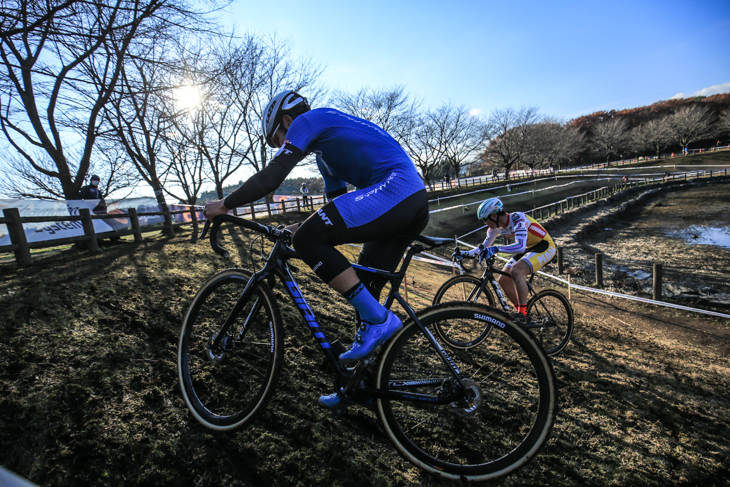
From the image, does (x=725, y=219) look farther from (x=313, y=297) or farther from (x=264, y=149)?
(x=264, y=149)

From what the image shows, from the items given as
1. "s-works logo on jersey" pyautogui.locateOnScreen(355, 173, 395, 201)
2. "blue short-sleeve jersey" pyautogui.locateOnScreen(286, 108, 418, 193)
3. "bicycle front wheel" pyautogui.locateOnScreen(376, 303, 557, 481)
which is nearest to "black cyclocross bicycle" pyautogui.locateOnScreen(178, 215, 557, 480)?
"bicycle front wheel" pyautogui.locateOnScreen(376, 303, 557, 481)

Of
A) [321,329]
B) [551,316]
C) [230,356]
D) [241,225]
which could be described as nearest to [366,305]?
[321,329]

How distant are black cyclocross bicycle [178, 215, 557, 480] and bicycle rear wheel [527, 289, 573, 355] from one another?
2268mm

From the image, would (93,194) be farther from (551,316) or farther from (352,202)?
(551,316)

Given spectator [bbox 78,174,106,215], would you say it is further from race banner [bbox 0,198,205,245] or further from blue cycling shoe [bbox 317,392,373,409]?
blue cycling shoe [bbox 317,392,373,409]

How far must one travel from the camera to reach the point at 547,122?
5641 cm

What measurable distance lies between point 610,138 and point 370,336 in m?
88.8

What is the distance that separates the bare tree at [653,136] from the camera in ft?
221

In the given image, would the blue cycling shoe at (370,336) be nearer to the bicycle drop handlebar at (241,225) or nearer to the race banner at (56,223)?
the bicycle drop handlebar at (241,225)

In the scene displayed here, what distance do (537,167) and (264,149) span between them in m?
63.4

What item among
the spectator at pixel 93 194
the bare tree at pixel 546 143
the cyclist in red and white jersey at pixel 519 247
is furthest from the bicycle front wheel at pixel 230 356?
the bare tree at pixel 546 143

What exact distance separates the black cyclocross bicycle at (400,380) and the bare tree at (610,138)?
8755cm

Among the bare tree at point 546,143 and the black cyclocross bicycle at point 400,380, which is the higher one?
the bare tree at point 546,143

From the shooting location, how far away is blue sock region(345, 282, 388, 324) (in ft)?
6.39
